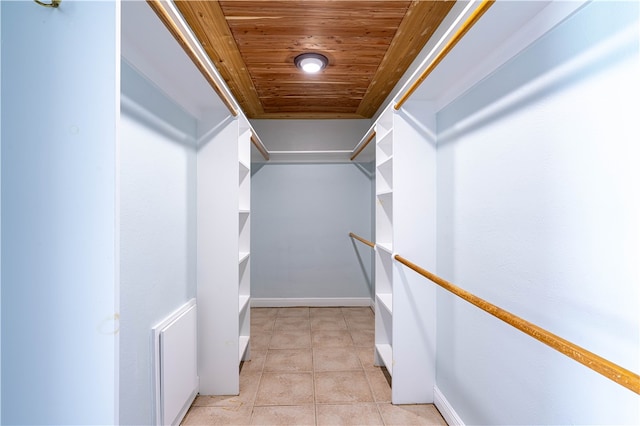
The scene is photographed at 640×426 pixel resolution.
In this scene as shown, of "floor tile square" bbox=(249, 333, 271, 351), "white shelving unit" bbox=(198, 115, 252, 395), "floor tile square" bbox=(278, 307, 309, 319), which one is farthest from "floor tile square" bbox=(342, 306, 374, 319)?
"white shelving unit" bbox=(198, 115, 252, 395)

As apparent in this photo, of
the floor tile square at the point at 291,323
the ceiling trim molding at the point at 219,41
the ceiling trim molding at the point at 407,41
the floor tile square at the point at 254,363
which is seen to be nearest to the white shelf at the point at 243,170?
the ceiling trim molding at the point at 219,41

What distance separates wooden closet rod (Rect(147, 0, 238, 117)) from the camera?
0.94 m

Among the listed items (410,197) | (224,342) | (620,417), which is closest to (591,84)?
(620,417)

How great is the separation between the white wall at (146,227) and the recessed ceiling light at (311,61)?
1.00 m

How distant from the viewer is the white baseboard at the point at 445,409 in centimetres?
158

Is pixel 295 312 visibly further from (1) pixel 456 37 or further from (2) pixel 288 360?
(1) pixel 456 37

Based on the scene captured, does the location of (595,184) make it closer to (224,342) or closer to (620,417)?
(620,417)

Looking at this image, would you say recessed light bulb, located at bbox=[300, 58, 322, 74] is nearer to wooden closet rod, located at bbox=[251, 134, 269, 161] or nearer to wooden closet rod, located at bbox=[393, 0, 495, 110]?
wooden closet rod, located at bbox=[251, 134, 269, 161]

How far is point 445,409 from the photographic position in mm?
1687

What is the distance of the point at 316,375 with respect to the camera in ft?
7.17

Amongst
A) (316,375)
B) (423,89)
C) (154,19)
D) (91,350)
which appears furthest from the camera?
(316,375)

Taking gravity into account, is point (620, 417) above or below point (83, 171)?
below

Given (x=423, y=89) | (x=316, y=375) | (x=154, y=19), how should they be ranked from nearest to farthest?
(x=154, y=19), (x=423, y=89), (x=316, y=375)

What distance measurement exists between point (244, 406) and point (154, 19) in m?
2.02
